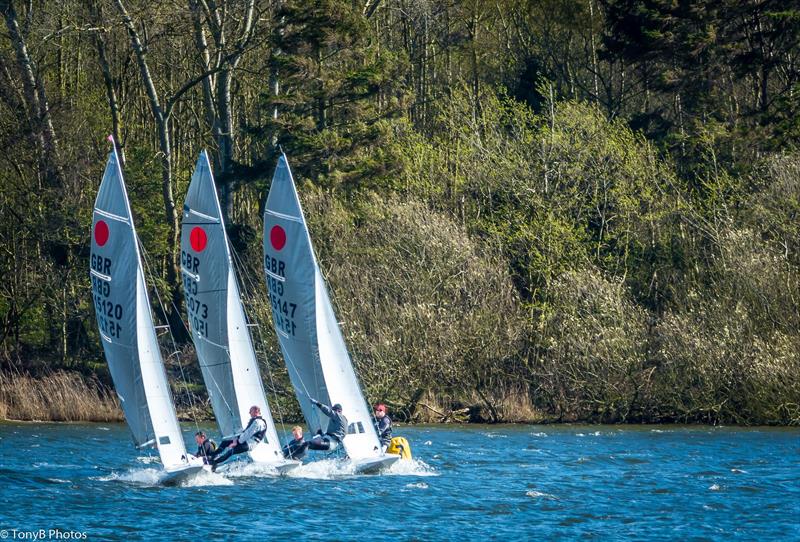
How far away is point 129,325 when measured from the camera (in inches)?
931

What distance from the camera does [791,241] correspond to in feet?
120

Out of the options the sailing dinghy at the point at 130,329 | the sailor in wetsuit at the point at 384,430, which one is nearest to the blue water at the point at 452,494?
the sailor in wetsuit at the point at 384,430

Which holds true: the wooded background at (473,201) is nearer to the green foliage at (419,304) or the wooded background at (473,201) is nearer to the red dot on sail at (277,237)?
the green foliage at (419,304)

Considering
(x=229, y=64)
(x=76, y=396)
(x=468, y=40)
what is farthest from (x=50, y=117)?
(x=468, y=40)

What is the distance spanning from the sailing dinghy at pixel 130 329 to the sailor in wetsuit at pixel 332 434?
2.96 meters

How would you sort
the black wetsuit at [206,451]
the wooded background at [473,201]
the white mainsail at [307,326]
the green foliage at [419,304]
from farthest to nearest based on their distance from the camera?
1. the green foliage at [419,304]
2. the wooded background at [473,201]
3. the white mainsail at [307,326]
4. the black wetsuit at [206,451]

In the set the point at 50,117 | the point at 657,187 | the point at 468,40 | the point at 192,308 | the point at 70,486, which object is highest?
the point at 468,40

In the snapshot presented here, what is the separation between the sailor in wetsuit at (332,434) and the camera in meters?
26.1

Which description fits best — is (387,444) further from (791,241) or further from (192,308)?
(791,241)

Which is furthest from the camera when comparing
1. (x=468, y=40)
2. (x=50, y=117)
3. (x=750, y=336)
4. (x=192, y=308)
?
(x=468, y=40)

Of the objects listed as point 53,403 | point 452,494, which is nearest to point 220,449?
point 452,494

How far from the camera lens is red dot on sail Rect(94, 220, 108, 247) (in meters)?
23.8

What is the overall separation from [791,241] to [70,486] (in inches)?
857

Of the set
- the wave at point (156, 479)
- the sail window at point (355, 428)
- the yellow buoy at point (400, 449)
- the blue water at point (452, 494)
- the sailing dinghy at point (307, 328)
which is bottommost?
the blue water at point (452, 494)
